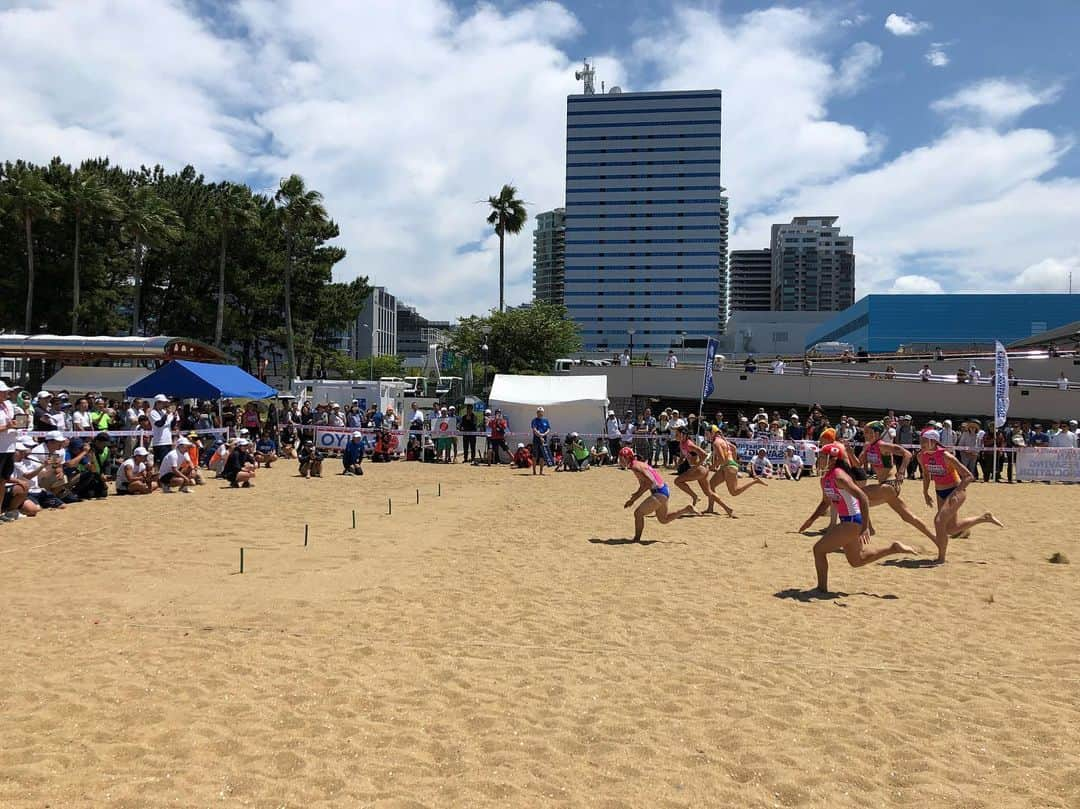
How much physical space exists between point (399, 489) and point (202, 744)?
11756mm

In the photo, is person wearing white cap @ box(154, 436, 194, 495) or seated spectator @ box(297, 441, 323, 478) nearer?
person wearing white cap @ box(154, 436, 194, 495)

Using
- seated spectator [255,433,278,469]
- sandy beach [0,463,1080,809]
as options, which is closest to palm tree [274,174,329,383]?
seated spectator [255,433,278,469]

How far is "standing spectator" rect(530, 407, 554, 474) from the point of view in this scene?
66.9ft

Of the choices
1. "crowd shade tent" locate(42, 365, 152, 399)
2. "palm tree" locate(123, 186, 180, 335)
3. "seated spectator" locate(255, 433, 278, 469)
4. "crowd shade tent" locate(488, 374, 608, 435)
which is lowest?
"seated spectator" locate(255, 433, 278, 469)

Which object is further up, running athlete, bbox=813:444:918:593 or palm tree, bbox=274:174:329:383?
palm tree, bbox=274:174:329:383

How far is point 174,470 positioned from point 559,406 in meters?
11.0

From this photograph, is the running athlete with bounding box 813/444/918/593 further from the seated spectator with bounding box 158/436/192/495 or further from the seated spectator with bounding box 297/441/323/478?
the seated spectator with bounding box 297/441/323/478

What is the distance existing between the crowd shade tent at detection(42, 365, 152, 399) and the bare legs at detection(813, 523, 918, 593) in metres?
27.7

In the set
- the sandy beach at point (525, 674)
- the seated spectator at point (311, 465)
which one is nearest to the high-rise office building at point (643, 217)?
the seated spectator at point (311, 465)

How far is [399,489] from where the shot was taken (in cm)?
1600

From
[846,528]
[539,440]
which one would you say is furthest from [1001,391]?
[846,528]

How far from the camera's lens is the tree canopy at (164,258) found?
126 ft

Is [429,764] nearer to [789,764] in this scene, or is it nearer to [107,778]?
[107,778]

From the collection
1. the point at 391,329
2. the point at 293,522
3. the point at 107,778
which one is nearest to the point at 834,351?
the point at 293,522
